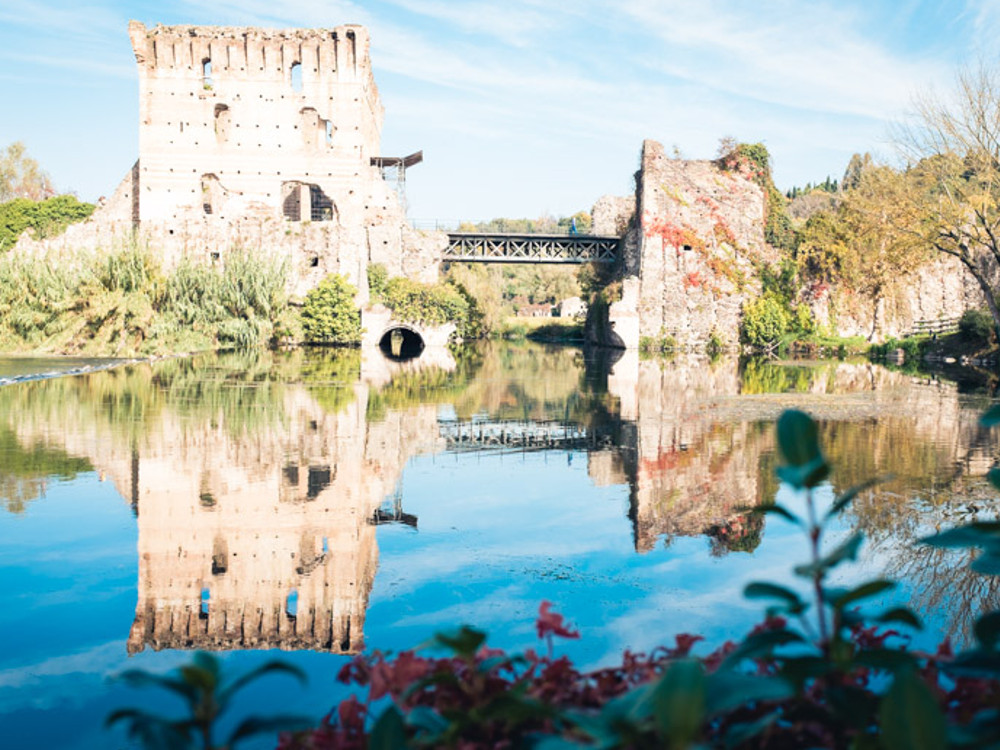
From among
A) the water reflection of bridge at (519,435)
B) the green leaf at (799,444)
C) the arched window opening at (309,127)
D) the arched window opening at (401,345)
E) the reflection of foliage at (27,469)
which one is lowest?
the reflection of foliage at (27,469)

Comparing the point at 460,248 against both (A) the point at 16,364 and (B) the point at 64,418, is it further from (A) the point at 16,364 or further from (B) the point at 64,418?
(B) the point at 64,418

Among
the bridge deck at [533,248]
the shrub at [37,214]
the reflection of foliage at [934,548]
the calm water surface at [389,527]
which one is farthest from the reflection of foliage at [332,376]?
the shrub at [37,214]

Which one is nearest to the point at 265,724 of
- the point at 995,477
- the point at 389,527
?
the point at 995,477

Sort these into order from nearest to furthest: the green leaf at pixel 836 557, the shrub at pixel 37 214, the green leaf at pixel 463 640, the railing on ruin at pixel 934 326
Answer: the green leaf at pixel 836 557
the green leaf at pixel 463 640
the railing on ruin at pixel 934 326
the shrub at pixel 37 214

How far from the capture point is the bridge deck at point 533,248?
4712 cm

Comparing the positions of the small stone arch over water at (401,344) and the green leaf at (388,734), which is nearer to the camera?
the green leaf at (388,734)

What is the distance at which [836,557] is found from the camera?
6.56 feet

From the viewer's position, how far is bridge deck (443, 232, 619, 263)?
47.1 meters

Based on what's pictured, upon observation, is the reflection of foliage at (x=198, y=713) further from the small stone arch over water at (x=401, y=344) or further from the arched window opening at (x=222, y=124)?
the arched window opening at (x=222, y=124)

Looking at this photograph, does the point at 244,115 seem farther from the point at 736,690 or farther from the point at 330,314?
the point at 736,690

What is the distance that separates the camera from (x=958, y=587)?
6184mm

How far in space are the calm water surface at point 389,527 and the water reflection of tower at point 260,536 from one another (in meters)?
0.03

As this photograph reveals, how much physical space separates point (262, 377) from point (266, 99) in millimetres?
26102

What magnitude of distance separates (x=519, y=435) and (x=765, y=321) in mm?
30531
